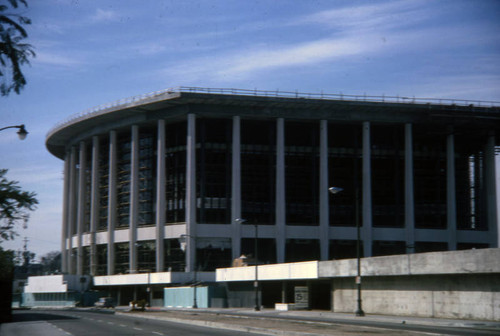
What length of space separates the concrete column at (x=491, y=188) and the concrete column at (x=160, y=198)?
171 feet

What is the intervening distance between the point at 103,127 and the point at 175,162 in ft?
50.3

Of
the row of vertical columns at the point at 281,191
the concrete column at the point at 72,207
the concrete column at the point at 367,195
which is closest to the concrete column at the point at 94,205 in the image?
the concrete column at the point at 72,207

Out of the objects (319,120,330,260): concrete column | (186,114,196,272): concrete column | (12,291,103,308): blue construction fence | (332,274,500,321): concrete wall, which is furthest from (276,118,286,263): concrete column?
(332,274,500,321): concrete wall

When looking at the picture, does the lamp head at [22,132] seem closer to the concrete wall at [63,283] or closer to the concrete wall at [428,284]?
the concrete wall at [428,284]

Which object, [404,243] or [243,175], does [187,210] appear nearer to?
[243,175]

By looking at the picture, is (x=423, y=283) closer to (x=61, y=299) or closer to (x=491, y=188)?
(x=491, y=188)

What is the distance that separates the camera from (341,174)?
4368 inches

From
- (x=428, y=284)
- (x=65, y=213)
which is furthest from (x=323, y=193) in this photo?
(x=65, y=213)

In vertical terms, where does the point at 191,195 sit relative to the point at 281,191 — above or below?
below

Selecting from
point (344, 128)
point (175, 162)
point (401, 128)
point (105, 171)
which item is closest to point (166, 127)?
point (175, 162)

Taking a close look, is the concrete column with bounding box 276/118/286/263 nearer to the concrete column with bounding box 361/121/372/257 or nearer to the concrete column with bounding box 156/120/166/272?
the concrete column with bounding box 361/121/372/257

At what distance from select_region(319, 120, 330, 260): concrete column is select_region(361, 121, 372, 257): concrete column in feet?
18.8

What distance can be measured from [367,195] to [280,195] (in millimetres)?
13590

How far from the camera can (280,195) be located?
4109 inches
